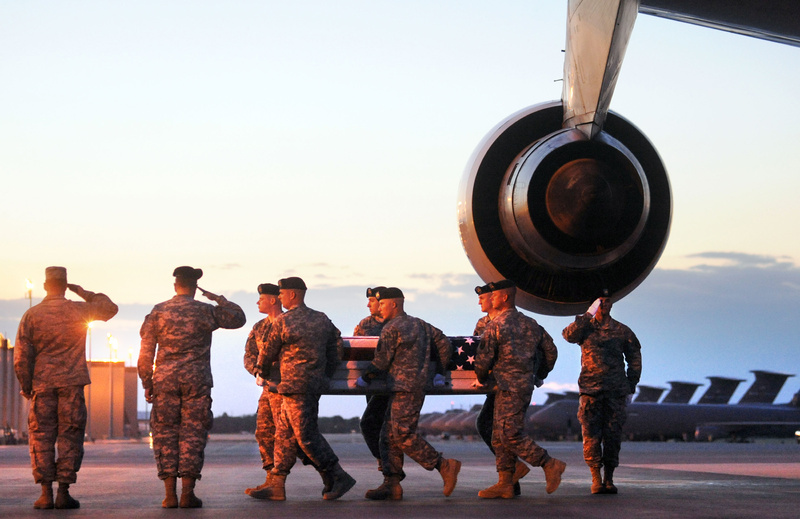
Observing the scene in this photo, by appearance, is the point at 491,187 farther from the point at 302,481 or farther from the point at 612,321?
the point at 302,481

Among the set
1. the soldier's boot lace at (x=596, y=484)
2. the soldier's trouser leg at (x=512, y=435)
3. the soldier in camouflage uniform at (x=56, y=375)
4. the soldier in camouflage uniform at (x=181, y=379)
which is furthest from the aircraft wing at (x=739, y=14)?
the soldier in camouflage uniform at (x=56, y=375)

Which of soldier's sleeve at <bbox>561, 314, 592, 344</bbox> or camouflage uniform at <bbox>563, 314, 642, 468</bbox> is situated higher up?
soldier's sleeve at <bbox>561, 314, 592, 344</bbox>

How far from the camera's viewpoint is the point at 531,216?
7875 millimetres

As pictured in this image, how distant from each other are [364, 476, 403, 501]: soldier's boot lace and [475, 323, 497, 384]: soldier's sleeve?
134cm

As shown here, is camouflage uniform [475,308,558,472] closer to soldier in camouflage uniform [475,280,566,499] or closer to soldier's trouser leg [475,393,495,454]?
soldier in camouflage uniform [475,280,566,499]

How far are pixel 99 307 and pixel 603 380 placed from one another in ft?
17.3

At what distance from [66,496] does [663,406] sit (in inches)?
2083

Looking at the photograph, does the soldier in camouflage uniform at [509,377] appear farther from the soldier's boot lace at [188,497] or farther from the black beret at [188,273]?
the black beret at [188,273]

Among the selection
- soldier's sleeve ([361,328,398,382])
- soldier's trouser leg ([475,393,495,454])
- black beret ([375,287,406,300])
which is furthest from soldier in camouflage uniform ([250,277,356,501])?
soldier's trouser leg ([475,393,495,454])

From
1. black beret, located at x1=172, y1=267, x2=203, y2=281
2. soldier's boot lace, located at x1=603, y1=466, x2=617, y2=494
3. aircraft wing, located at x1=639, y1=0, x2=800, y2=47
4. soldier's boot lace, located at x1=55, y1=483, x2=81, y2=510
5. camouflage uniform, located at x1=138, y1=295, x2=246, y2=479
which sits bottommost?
soldier's boot lace, located at x1=603, y1=466, x2=617, y2=494

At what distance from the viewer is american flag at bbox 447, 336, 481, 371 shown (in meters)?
10.1

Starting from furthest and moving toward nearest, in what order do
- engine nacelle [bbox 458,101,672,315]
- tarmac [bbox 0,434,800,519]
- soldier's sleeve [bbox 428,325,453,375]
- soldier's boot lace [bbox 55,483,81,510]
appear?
soldier's sleeve [bbox 428,325,453,375]
soldier's boot lace [bbox 55,483,81,510]
engine nacelle [bbox 458,101,672,315]
tarmac [bbox 0,434,800,519]

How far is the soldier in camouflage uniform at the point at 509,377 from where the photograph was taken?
9.31 m

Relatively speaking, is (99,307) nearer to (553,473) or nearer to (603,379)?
(553,473)
